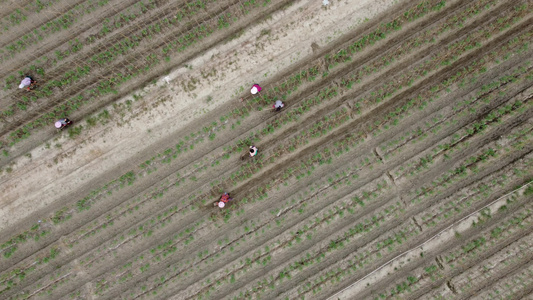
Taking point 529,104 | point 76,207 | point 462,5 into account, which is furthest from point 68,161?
point 529,104

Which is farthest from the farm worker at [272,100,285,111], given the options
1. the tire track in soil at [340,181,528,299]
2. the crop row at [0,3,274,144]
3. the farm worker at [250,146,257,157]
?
the tire track in soil at [340,181,528,299]

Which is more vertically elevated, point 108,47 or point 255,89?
point 108,47

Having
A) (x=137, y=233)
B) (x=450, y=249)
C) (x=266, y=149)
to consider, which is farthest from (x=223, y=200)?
(x=450, y=249)

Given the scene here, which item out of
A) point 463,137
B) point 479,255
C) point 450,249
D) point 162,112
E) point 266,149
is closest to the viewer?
point 479,255

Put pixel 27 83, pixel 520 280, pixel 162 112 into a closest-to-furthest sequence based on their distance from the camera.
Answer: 1. pixel 520 280
2. pixel 27 83
3. pixel 162 112

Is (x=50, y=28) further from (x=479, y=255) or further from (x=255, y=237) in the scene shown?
(x=479, y=255)

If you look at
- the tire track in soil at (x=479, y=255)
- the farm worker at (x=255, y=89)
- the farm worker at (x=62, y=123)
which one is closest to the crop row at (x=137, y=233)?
the farm worker at (x=62, y=123)
